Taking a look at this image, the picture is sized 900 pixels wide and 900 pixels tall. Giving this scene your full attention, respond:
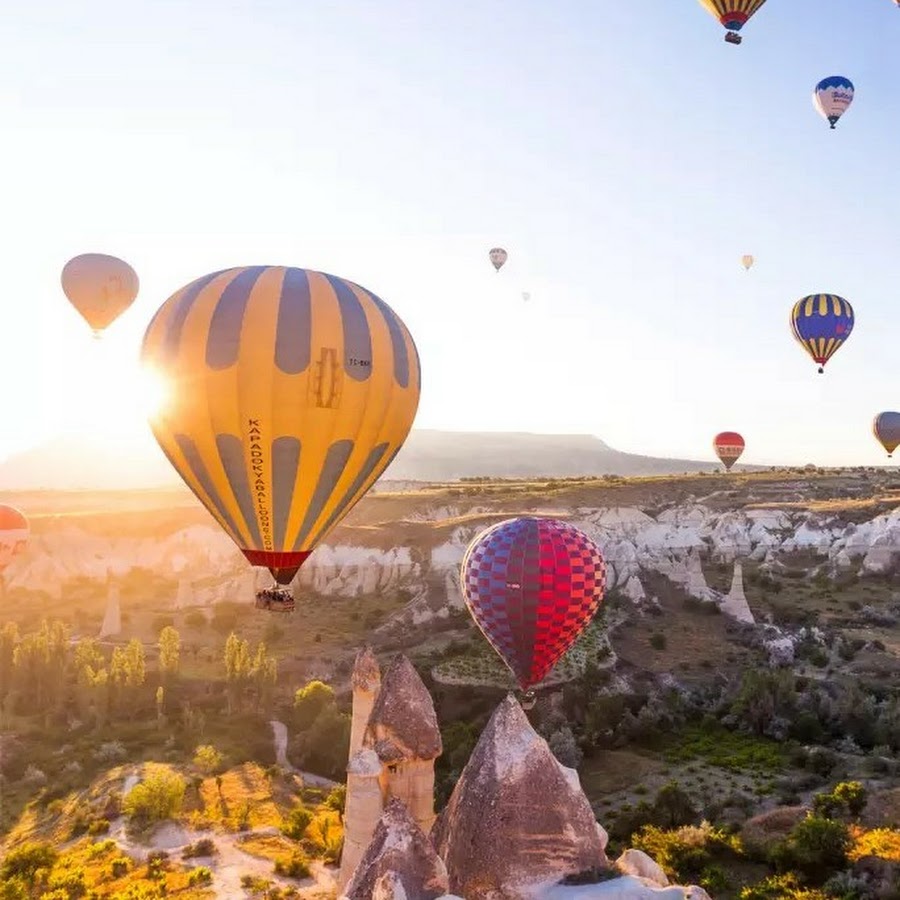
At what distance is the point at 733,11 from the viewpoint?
32.8m

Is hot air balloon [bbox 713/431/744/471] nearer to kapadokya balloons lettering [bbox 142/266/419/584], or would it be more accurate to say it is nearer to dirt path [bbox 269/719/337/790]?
dirt path [bbox 269/719/337/790]

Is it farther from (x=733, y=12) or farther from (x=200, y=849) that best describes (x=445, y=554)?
(x=733, y=12)

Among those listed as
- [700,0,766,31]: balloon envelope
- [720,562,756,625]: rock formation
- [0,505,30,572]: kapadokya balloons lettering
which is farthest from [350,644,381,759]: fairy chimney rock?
[720,562,756,625]: rock formation

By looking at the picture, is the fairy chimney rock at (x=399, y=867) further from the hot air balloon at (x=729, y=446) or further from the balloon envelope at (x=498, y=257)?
the hot air balloon at (x=729, y=446)

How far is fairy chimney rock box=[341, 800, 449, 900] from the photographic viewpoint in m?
12.4

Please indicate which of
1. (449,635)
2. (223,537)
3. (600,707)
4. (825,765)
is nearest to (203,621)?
(223,537)

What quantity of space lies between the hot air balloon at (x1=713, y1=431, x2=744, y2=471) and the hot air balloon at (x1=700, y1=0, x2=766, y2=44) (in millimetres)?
52497

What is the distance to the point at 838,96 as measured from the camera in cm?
4097

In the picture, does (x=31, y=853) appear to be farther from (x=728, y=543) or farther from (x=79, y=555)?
(x=728, y=543)

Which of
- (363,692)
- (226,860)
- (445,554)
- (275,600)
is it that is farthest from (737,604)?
(275,600)

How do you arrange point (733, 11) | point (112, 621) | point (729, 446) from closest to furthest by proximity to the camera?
point (733, 11)
point (112, 621)
point (729, 446)

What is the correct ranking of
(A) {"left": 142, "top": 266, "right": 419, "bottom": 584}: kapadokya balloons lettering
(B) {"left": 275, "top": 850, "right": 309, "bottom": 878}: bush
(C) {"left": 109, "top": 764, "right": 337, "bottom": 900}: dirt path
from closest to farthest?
(A) {"left": 142, "top": 266, "right": 419, "bottom": 584}: kapadokya balloons lettering < (C) {"left": 109, "top": 764, "right": 337, "bottom": 900}: dirt path < (B) {"left": 275, "top": 850, "right": 309, "bottom": 878}: bush

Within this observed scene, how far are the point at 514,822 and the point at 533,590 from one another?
913cm

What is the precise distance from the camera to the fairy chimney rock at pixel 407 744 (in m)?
18.1
